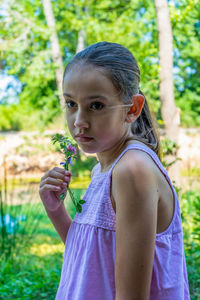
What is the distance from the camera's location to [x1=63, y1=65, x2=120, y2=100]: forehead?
0.87 metres

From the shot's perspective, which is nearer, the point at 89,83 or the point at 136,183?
the point at 136,183

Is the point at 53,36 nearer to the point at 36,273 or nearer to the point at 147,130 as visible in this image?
the point at 36,273

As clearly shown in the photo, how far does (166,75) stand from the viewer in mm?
4285

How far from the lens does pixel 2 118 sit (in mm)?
14602

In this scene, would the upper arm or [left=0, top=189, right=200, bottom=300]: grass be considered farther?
[left=0, top=189, right=200, bottom=300]: grass

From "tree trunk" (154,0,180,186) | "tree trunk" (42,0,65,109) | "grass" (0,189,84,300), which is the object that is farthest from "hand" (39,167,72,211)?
"tree trunk" (42,0,65,109)

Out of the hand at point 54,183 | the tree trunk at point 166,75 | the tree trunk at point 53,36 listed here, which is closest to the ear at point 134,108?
the hand at point 54,183

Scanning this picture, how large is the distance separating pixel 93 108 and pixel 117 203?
23 centimetres

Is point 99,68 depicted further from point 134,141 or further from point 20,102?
point 20,102

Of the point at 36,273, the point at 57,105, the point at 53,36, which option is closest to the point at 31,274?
the point at 36,273

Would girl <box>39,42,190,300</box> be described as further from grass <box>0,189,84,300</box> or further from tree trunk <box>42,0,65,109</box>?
tree trunk <box>42,0,65,109</box>

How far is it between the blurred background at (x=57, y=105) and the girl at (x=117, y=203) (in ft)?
0.89

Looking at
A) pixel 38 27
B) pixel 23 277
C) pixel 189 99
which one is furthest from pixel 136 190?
pixel 189 99

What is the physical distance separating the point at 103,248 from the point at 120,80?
1.32 ft
